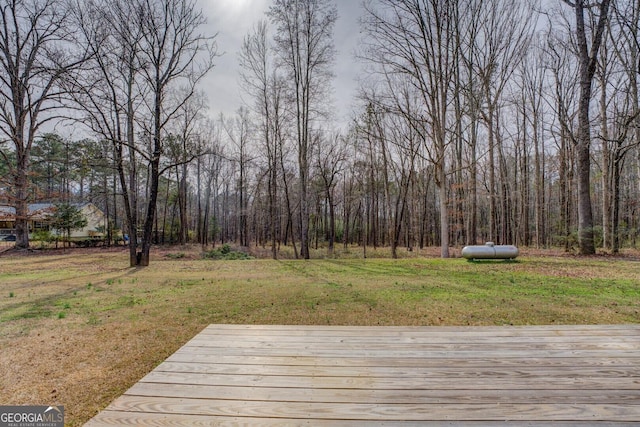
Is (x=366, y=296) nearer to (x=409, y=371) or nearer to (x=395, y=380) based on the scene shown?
(x=409, y=371)

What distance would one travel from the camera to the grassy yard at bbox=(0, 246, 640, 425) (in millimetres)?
2768

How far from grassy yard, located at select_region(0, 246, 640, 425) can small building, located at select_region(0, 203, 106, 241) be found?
1003cm

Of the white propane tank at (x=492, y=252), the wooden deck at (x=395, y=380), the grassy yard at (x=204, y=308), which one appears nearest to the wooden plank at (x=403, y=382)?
the wooden deck at (x=395, y=380)

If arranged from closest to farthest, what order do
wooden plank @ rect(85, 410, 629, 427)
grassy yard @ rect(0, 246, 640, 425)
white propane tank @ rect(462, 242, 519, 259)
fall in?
wooden plank @ rect(85, 410, 629, 427) < grassy yard @ rect(0, 246, 640, 425) < white propane tank @ rect(462, 242, 519, 259)

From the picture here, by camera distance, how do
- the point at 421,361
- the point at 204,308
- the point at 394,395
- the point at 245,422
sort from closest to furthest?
1. the point at 245,422
2. the point at 394,395
3. the point at 421,361
4. the point at 204,308

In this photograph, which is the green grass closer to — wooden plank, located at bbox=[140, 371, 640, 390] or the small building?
wooden plank, located at bbox=[140, 371, 640, 390]

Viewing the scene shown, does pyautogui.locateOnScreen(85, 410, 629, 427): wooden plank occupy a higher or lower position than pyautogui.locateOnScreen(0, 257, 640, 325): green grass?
higher

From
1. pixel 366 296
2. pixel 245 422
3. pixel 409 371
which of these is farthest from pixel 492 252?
pixel 245 422

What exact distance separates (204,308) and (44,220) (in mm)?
19441

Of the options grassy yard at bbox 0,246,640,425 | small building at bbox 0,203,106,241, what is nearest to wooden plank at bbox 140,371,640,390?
grassy yard at bbox 0,246,640,425

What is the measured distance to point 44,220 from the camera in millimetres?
17281

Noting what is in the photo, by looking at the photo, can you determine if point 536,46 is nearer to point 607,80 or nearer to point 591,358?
point 607,80

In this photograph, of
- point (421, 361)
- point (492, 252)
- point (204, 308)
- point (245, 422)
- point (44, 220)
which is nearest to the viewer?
point (245, 422)

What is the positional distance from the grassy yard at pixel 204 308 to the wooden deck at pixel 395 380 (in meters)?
0.88
